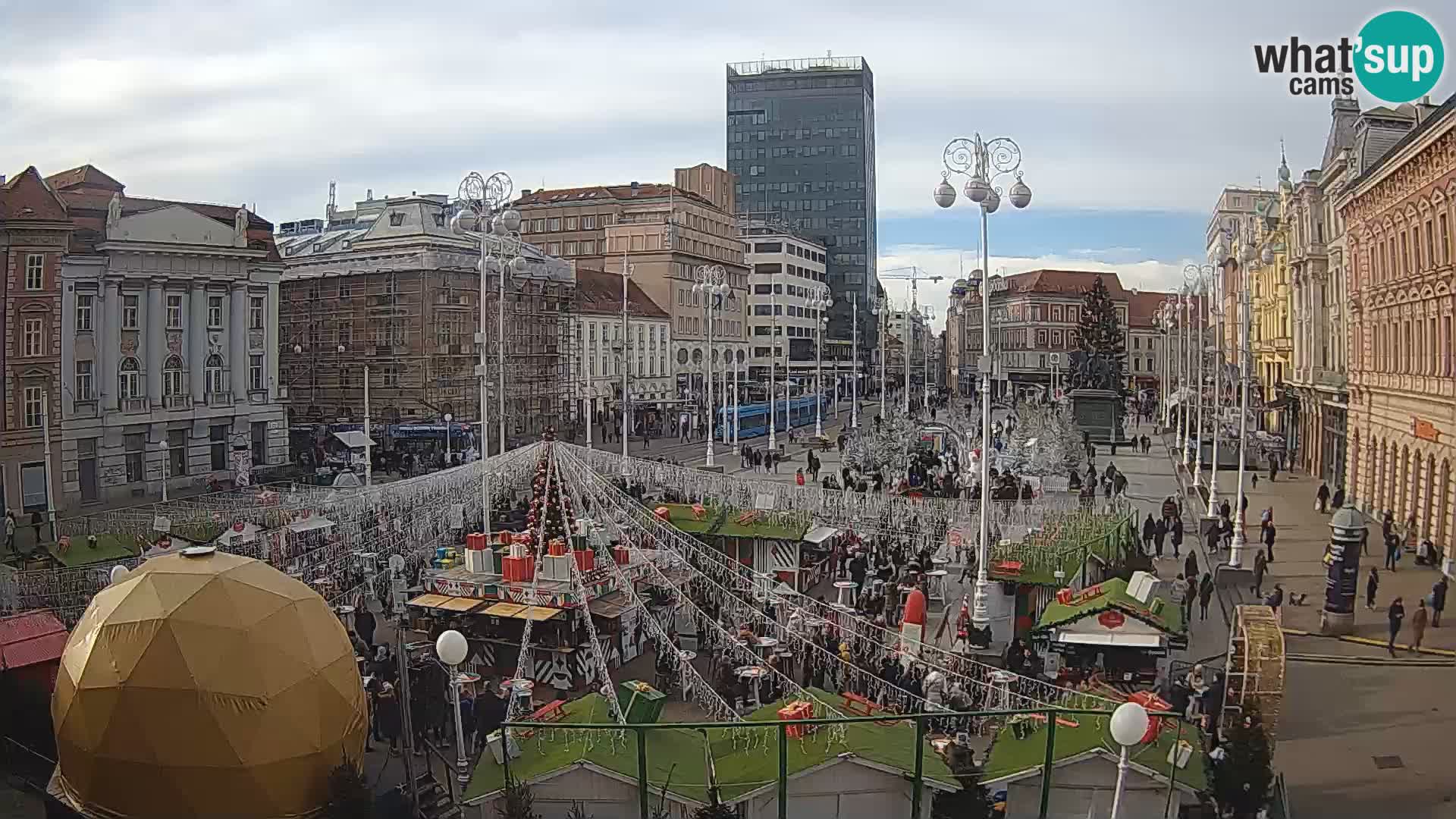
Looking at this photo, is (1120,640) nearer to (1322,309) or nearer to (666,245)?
(1322,309)

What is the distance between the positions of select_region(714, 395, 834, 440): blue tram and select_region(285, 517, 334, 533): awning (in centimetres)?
Answer: 3472

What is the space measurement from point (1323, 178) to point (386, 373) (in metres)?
41.1

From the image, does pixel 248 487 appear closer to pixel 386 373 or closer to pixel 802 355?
pixel 386 373

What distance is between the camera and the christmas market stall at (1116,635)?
1686 centimetres

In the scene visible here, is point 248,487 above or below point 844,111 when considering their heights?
below

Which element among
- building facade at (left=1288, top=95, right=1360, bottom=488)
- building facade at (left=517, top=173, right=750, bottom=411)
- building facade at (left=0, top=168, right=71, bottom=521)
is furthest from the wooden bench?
building facade at (left=517, top=173, right=750, bottom=411)

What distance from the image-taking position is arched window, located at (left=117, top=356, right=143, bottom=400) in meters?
40.2

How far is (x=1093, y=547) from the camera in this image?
2261 centimetres

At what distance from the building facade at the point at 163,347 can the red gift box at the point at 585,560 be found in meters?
20.8

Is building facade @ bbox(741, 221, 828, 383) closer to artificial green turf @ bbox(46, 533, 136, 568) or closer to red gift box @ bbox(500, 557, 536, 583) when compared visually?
artificial green turf @ bbox(46, 533, 136, 568)

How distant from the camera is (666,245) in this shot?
84.4m

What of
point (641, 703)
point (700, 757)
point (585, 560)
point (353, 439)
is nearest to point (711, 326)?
point (353, 439)

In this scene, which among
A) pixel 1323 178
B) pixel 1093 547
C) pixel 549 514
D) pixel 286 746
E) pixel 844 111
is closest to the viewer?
pixel 286 746

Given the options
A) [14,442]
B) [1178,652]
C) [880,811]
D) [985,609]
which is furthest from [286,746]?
[14,442]
